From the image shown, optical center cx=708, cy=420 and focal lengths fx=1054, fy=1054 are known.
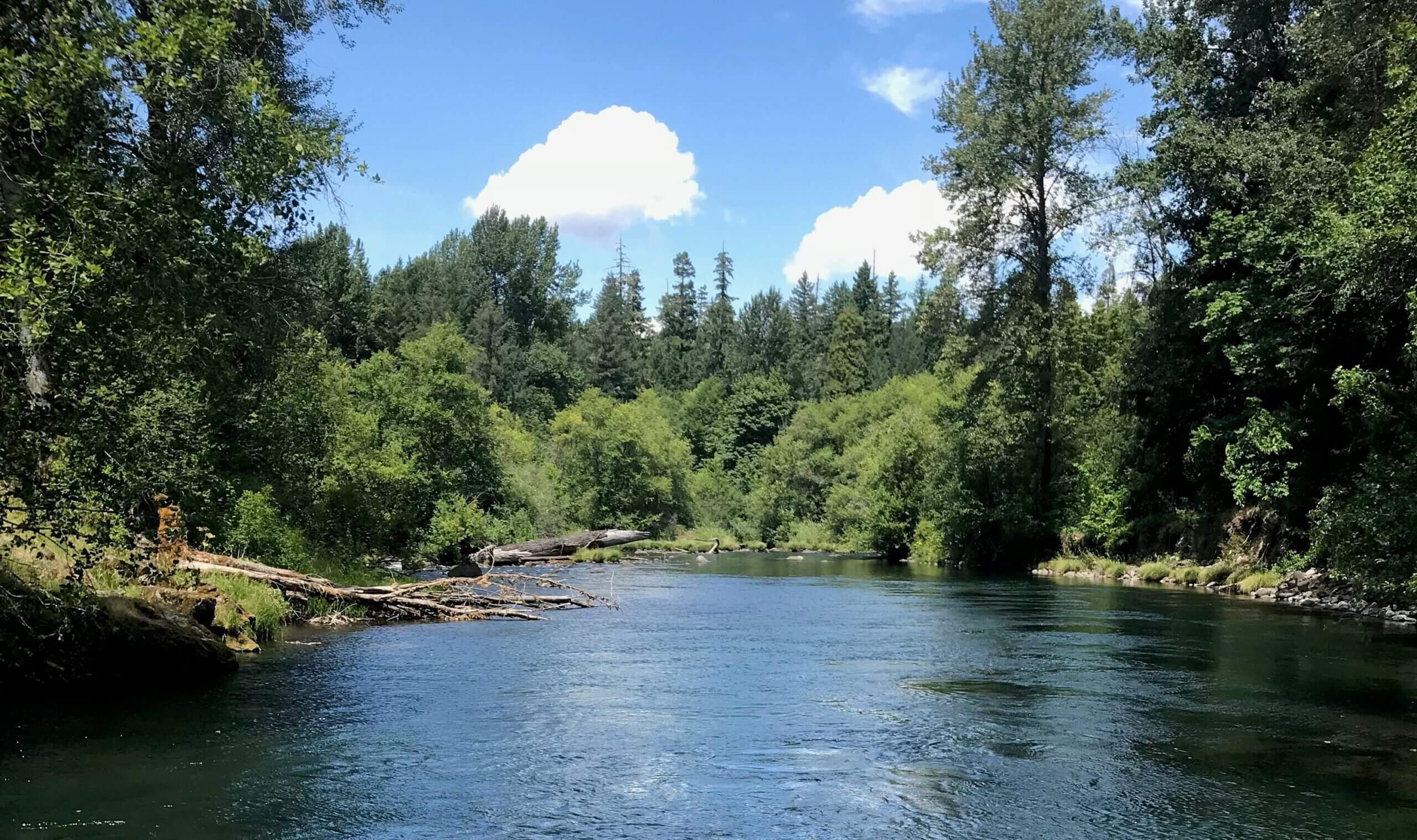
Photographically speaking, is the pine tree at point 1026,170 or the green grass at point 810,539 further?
the green grass at point 810,539

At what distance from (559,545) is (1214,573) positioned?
28208mm

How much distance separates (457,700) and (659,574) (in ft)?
85.2

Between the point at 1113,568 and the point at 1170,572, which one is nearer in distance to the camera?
the point at 1170,572

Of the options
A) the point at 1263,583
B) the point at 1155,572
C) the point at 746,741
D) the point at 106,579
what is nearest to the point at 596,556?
the point at 1155,572

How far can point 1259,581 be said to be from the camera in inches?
1127

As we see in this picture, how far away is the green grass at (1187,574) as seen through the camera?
3241 cm

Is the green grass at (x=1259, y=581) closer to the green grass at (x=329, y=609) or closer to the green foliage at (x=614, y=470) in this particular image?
the green grass at (x=329, y=609)

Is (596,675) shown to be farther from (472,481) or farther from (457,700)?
(472,481)

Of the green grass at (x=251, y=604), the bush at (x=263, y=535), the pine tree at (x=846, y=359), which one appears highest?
the pine tree at (x=846, y=359)

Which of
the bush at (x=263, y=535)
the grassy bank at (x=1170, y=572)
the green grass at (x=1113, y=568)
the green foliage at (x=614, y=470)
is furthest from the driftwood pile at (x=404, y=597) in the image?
the green foliage at (x=614, y=470)

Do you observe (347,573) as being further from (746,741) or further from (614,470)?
(614,470)

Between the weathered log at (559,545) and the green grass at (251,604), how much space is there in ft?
63.2

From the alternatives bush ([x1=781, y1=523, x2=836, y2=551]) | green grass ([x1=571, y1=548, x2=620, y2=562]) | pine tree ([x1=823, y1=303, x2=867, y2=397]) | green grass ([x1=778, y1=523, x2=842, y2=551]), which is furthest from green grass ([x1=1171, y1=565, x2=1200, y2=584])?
pine tree ([x1=823, y1=303, x2=867, y2=397])

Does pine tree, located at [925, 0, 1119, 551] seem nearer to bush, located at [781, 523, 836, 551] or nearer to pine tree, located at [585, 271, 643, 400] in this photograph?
bush, located at [781, 523, 836, 551]
